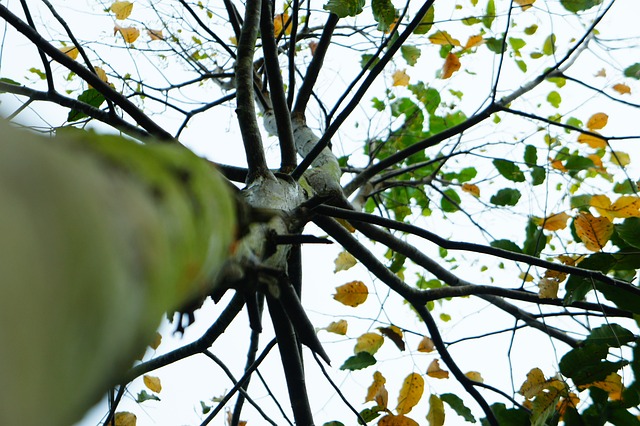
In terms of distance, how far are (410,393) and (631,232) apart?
1.02 metres

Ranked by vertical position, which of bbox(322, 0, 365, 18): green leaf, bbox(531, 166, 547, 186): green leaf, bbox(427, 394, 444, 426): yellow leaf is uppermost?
bbox(322, 0, 365, 18): green leaf

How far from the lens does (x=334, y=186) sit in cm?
197

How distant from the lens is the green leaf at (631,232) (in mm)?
1519

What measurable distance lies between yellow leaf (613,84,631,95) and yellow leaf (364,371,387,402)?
7.78ft

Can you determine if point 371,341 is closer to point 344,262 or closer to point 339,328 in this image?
point 339,328

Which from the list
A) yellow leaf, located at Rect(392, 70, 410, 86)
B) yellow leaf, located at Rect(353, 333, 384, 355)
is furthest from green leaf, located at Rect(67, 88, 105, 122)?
yellow leaf, located at Rect(392, 70, 410, 86)

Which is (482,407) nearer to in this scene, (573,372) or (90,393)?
(573,372)

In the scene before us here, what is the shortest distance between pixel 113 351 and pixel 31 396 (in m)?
0.05

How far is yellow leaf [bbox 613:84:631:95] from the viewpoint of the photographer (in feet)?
10.2

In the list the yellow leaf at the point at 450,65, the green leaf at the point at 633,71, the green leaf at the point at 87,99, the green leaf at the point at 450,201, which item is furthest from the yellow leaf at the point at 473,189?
the green leaf at the point at 87,99

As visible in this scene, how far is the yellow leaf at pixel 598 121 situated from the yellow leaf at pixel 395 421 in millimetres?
2045

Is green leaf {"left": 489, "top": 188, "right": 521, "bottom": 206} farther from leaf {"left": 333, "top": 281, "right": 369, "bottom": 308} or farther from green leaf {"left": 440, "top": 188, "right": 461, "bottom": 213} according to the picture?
green leaf {"left": 440, "top": 188, "right": 461, "bottom": 213}

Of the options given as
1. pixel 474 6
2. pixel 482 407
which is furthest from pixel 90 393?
pixel 474 6

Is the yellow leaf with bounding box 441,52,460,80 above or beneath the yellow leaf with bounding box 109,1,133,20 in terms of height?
beneath
